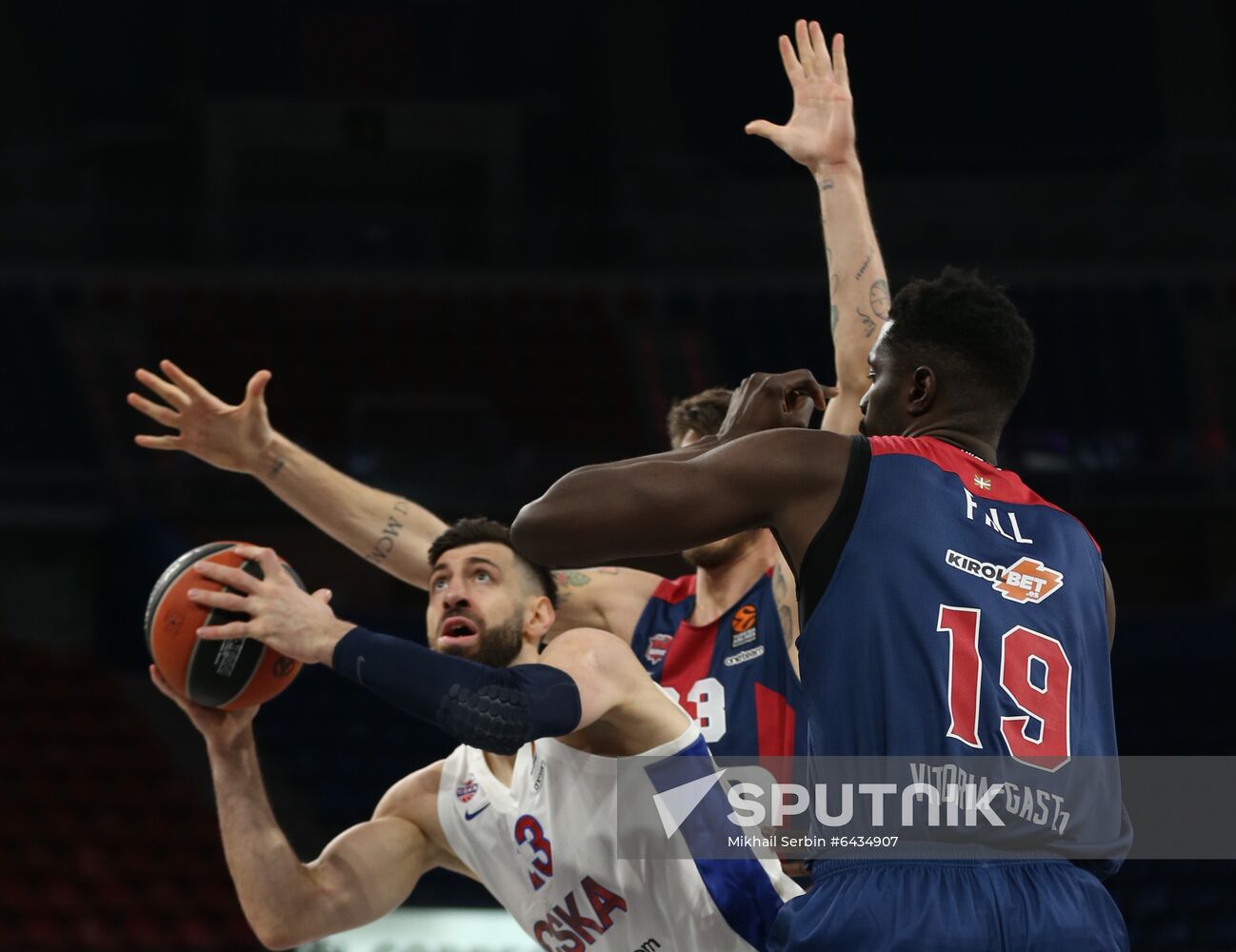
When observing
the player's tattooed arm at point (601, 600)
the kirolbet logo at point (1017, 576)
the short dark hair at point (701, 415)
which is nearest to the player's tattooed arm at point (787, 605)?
the short dark hair at point (701, 415)

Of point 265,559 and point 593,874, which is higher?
point 265,559

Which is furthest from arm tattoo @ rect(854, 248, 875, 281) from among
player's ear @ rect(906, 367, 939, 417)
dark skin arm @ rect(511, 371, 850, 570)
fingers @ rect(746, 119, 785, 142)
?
dark skin arm @ rect(511, 371, 850, 570)

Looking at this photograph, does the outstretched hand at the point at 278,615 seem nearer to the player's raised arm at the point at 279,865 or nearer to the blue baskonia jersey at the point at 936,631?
the player's raised arm at the point at 279,865

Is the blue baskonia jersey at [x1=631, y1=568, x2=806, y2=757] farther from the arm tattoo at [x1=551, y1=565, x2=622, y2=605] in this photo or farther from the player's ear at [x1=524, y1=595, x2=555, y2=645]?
the player's ear at [x1=524, y1=595, x2=555, y2=645]

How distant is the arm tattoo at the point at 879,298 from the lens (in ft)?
12.4

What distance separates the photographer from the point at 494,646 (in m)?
3.57

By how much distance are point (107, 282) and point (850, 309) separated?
1277 cm

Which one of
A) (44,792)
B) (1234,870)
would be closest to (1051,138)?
(1234,870)

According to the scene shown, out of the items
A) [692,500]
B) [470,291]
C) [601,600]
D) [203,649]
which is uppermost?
[470,291]

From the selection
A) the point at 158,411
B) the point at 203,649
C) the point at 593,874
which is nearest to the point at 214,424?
the point at 158,411

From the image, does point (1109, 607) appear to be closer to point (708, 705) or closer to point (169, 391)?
point (708, 705)

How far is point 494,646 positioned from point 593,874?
A: 1.87 ft

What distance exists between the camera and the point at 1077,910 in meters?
2.49

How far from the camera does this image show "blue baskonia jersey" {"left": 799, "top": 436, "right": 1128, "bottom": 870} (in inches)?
99.2
